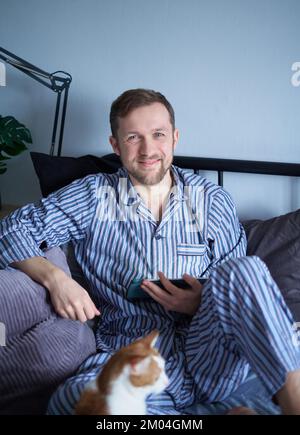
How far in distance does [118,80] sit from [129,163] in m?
0.53

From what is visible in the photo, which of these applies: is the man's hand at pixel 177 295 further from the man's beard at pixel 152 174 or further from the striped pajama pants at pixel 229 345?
the man's beard at pixel 152 174

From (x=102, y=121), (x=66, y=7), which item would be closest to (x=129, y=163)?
(x=102, y=121)

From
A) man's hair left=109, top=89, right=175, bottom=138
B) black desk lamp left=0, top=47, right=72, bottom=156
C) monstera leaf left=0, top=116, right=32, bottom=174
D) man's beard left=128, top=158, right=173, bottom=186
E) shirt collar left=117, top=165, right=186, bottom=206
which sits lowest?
shirt collar left=117, top=165, right=186, bottom=206

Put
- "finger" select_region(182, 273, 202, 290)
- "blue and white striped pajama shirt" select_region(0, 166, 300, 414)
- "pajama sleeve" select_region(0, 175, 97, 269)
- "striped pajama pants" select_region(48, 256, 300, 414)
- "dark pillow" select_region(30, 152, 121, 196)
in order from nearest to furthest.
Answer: "striped pajama pants" select_region(48, 256, 300, 414)
"blue and white striped pajama shirt" select_region(0, 166, 300, 414)
"finger" select_region(182, 273, 202, 290)
"pajama sleeve" select_region(0, 175, 97, 269)
"dark pillow" select_region(30, 152, 121, 196)

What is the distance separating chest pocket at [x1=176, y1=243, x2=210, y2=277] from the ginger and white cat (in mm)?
502

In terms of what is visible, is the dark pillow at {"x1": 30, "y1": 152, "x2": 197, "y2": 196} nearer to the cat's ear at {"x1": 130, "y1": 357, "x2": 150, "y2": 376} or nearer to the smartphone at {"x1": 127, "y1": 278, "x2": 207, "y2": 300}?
the smartphone at {"x1": 127, "y1": 278, "x2": 207, "y2": 300}

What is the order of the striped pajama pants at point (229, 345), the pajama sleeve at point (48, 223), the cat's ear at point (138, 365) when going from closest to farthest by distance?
the cat's ear at point (138, 365)
the striped pajama pants at point (229, 345)
the pajama sleeve at point (48, 223)

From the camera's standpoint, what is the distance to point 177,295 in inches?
38.1

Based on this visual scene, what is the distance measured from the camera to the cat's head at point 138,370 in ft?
1.89

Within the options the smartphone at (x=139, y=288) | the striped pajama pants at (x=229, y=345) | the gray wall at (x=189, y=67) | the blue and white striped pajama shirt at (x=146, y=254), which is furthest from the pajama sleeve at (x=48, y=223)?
the gray wall at (x=189, y=67)

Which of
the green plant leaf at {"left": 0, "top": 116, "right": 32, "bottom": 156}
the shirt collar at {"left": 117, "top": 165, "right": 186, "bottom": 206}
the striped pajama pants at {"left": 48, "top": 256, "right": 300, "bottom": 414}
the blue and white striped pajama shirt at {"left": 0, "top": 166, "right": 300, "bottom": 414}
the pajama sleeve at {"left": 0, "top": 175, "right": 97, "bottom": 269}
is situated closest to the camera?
the striped pajama pants at {"left": 48, "top": 256, "right": 300, "bottom": 414}

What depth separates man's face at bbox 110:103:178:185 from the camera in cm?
111

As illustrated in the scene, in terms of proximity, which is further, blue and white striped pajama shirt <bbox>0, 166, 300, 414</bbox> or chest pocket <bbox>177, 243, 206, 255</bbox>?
chest pocket <bbox>177, 243, 206, 255</bbox>

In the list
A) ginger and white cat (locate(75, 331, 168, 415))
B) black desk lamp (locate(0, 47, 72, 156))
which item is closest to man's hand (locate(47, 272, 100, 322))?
ginger and white cat (locate(75, 331, 168, 415))
